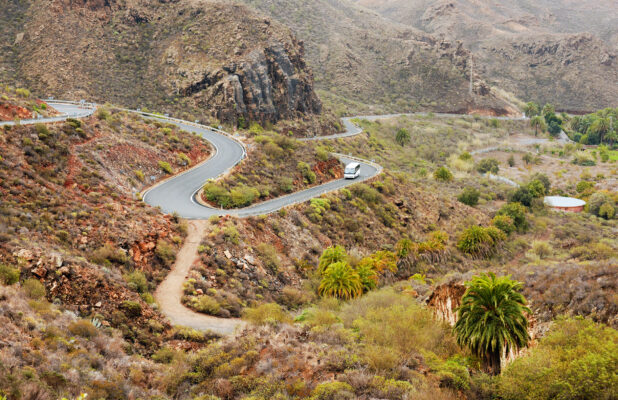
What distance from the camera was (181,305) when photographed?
61.7 feet

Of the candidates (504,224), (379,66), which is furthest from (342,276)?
(379,66)

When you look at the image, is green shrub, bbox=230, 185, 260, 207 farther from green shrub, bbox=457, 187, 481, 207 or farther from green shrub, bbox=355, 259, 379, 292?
green shrub, bbox=457, 187, 481, 207

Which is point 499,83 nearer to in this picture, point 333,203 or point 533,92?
point 533,92

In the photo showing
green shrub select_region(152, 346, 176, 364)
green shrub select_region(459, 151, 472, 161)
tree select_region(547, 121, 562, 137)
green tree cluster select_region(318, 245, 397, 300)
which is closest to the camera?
green shrub select_region(152, 346, 176, 364)

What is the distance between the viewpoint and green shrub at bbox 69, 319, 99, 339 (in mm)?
Result: 13016

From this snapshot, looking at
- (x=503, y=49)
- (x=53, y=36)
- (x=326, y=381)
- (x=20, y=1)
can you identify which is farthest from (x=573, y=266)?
(x=503, y=49)

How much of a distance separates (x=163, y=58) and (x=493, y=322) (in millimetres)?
70448

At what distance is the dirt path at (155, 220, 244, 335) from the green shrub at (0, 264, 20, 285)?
19.0ft

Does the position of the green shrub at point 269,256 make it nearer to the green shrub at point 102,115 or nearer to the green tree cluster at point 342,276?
the green tree cluster at point 342,276

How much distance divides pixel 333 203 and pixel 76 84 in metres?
47.2

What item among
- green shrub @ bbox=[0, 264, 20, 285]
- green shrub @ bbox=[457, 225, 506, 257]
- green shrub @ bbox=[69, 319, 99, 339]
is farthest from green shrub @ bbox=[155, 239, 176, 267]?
green shrub @ bbox=[457, 225, 506, 257]

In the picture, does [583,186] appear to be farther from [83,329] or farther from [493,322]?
[83,329]

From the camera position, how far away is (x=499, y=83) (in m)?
159

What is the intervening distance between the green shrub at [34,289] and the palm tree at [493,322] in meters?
15.1
